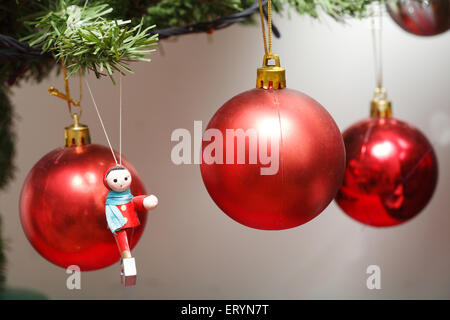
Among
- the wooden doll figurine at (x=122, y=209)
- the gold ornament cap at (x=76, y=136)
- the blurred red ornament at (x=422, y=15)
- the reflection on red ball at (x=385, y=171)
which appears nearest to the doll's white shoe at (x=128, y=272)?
the wooden doll figurine at (x=122, y=209)

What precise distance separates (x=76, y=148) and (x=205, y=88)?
1.99 feet

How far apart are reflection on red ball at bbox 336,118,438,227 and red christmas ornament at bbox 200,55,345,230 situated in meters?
0.19

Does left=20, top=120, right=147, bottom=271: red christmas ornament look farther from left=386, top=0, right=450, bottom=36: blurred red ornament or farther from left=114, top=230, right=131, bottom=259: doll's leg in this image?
left=386, top=0, right=450, bottom=36: blurred red ornament

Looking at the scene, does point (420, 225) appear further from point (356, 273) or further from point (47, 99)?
point (47, 99)

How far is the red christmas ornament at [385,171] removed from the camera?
0.63m

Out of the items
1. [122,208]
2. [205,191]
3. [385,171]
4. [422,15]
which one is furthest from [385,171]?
[205,191]

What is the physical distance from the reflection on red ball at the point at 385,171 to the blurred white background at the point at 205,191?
1.56 feet

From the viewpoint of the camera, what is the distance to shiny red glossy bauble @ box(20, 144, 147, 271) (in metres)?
0.49

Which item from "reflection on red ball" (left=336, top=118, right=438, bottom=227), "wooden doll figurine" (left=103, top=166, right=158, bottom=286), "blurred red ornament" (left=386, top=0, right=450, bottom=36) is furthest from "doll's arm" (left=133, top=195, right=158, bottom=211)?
"blurred red ornament" (left=386, top=0, right=450, bottom=36)

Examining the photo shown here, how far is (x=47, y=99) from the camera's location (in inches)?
43.4

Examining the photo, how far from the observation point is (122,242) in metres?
0.48

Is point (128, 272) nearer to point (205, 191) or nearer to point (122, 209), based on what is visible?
point (122, 209)

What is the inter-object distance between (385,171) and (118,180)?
12.1 inches

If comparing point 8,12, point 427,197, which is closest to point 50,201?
point 8,12
